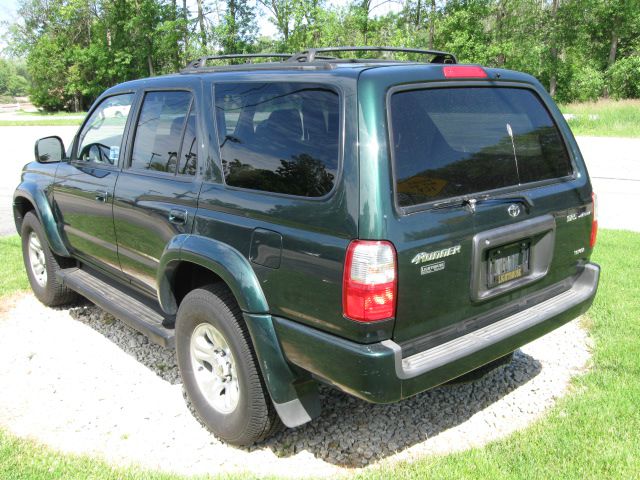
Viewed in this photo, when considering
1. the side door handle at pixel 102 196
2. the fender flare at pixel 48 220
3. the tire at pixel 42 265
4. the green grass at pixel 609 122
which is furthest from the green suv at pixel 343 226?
the green grass at pixel 609 122

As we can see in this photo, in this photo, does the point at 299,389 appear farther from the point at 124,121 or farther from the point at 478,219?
the point at 124,121

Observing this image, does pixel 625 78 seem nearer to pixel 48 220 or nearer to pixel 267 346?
pixel 48 220

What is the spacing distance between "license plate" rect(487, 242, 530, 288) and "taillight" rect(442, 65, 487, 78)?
0.90m

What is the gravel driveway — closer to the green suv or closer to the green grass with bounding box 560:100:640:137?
the green suv

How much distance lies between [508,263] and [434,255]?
615 mm

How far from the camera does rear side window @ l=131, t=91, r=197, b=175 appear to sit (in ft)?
11.2

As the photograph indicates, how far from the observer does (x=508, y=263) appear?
2932mm

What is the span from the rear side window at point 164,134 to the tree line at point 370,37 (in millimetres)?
30785

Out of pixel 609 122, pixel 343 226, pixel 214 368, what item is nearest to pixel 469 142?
pixel 343 226

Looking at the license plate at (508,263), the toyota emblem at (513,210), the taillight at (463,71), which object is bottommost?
the license plate at (508,263)

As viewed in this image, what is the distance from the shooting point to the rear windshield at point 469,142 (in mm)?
2586

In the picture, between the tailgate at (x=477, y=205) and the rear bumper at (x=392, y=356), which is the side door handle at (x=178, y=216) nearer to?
the rear bumper at (x=392, y=356)

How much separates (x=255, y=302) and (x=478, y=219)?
1.14 m

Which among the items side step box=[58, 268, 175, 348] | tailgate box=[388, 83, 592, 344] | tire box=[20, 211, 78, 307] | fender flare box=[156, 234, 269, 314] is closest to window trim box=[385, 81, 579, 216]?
tailgate box=[388, 83, 592, 344]
